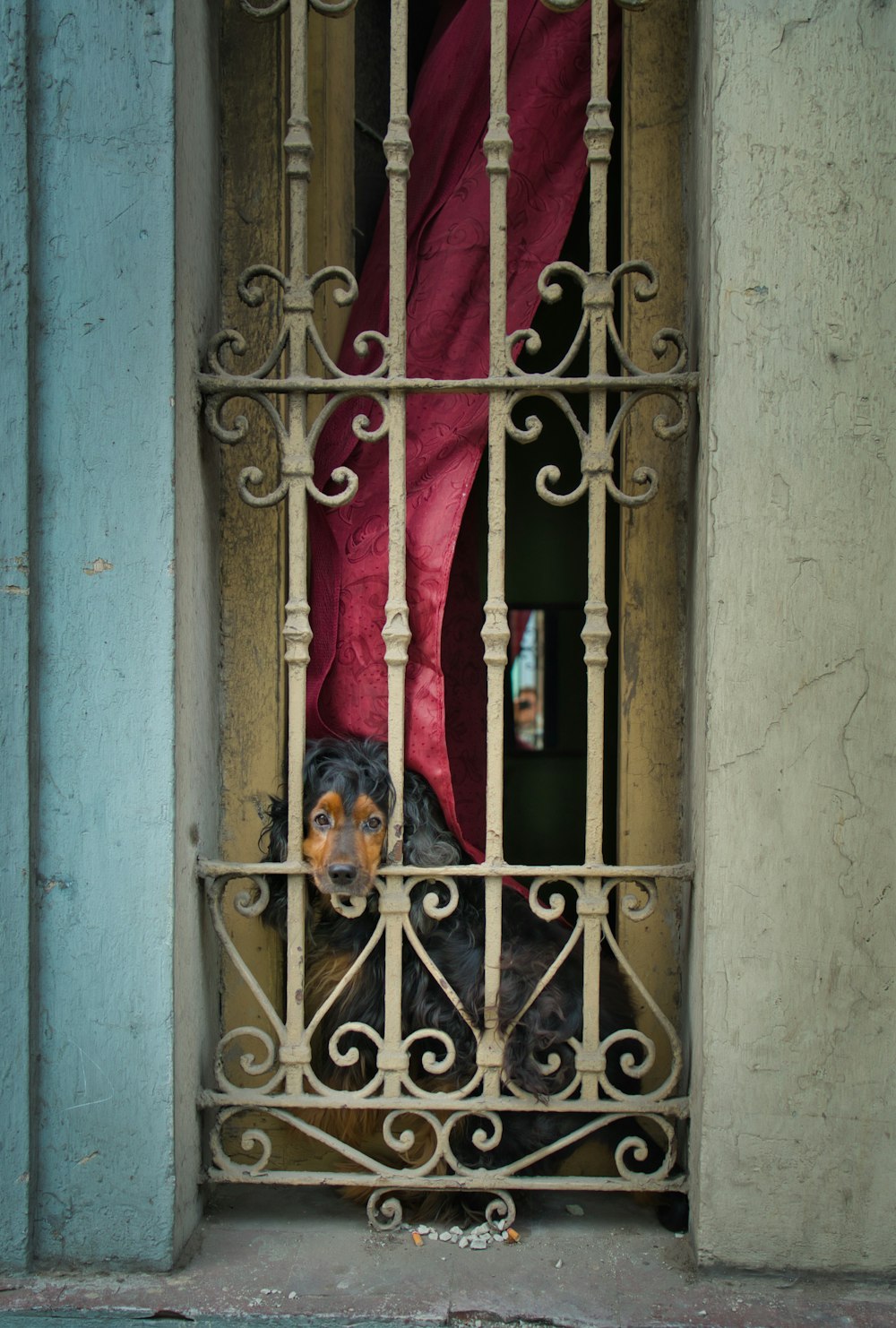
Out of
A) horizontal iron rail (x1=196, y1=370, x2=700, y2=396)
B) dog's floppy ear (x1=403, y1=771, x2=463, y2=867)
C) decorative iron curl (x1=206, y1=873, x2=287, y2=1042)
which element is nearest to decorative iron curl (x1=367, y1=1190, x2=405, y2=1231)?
decorative iron curl (x1=206, y1=873, x2=287, y2=1042)

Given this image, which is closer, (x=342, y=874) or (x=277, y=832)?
(x=342, y=874)

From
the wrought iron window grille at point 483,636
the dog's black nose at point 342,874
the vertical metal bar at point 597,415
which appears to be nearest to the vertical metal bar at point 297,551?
the wrought iron window grille at point 483,636

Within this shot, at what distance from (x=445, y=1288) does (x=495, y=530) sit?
63.5 inches

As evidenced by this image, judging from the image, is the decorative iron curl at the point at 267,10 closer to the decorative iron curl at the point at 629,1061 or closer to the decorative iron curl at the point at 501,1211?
the decorative iron curl at the point at 629,1061

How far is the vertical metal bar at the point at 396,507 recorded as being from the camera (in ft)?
7.03

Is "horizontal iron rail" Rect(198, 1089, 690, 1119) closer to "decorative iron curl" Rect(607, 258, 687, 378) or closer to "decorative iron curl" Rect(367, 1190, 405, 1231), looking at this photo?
"decorative iron curl" Rect(367, 1190, 405, 1231)

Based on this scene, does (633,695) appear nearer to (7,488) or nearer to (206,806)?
(206,806)

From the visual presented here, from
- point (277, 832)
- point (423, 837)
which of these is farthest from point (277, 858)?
point (423, 837)

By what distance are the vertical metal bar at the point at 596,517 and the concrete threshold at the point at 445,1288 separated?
1.19 ft

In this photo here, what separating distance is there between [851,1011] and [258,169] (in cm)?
234

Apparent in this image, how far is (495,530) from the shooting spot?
216 centimetres

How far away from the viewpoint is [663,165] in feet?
7.68

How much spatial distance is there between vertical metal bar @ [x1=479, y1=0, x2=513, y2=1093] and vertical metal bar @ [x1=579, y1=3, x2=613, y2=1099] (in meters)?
0.19

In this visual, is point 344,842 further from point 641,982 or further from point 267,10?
point 267,10
